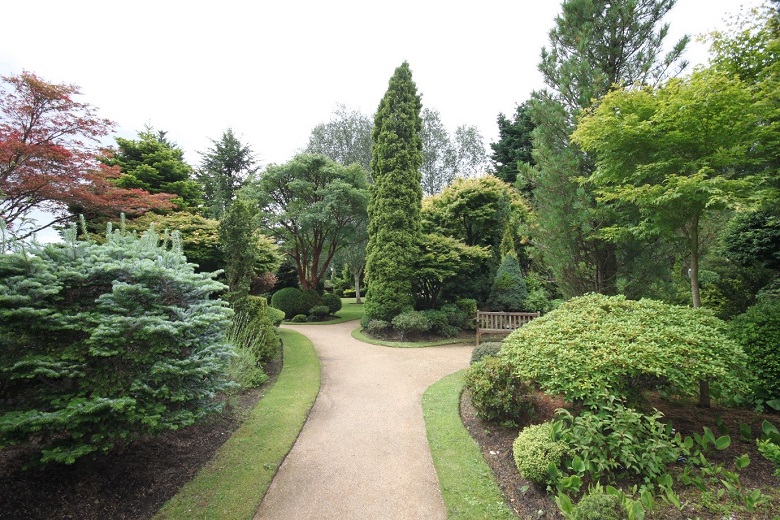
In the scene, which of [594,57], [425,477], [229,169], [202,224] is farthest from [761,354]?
[229,169]

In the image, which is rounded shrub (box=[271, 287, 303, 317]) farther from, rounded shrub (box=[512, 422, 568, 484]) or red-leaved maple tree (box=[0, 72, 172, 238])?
rounded shrub (box=[512, 422, 568, 484])

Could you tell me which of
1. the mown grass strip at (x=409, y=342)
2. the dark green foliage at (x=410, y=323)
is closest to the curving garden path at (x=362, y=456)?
the mown grass strip at (x=409, y=342)

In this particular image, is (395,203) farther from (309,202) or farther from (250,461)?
(250,461)

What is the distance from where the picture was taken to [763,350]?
13.0 feet

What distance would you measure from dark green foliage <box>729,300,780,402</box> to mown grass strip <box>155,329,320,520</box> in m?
5.59

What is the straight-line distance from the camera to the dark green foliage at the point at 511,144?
2130 cm

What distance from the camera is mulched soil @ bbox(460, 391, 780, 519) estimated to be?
2.73 meters

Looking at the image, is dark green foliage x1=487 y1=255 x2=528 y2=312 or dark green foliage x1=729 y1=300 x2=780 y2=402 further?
dark green foliage x1=487 y1=255 x2=528 y2=312

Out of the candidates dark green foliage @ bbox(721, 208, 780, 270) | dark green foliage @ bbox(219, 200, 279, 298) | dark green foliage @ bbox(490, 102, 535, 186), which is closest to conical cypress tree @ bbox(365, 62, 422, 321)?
dark green foliage @ bbox(219, 200, 279, 298)

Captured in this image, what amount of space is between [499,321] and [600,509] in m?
8.08

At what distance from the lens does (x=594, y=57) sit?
6.48 m

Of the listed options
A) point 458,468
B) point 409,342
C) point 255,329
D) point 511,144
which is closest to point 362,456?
point 458,468

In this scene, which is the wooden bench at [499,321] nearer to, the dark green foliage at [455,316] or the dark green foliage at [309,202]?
the dark green foliage at [455,316]

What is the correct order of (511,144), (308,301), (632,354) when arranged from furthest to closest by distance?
1. (511,144)
2. (308,301)
3. (632,354)
